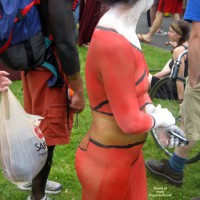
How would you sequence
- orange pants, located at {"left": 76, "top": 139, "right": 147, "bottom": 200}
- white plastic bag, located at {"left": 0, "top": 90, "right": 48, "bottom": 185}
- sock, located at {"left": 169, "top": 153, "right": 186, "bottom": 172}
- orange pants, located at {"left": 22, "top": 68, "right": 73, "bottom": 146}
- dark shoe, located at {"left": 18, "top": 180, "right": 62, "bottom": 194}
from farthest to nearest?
1. sock, located at {"left": 169, "top": 153, "right": 186, "bottom": 172}
2. dark shoe, located at {"left": 18, "top": 180, "right": 62, "bottom": 194}
3. orange pants, located at {"left": 22, "top": 68, "right": 73, "bottom": 146}
4. white plastic bag, located at {"left": 0, "top": 90, "right": 48, "bottom": 185}
5. orange pants, located at {"left": 76, "top": 139, "right": 147, "bottom": 200}

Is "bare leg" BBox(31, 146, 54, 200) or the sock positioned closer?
"bare leg" BBox(31, 146, 54, 200)

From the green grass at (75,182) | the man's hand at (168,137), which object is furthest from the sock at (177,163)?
the man's hand at (168,137)

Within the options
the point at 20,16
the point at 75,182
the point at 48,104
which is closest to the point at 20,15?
the point at 20,16

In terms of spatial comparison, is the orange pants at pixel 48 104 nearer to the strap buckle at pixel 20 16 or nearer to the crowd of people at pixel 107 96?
the crowd of people at pixel 107 96

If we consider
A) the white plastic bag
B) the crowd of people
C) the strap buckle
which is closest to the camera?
the crowd of people

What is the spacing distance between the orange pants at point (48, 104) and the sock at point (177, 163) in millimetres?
1177

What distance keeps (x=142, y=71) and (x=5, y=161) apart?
1.06 metres

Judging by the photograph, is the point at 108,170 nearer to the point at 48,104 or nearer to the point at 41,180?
the point at 48,104

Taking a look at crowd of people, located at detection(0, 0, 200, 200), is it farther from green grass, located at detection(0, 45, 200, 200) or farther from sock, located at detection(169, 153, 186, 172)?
sock, located at detection(169, 153, 186, 172)

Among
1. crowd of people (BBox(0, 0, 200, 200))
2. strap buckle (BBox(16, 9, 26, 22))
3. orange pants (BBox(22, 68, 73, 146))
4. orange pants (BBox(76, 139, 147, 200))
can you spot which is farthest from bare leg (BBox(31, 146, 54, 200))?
strap buckle (BBox(16, 9, 26, 22))

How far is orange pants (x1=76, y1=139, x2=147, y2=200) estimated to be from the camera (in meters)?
1.86

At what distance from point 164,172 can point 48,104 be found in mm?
1476

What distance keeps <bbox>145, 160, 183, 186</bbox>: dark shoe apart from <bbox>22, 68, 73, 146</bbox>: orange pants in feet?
3.95

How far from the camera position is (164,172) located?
3502 millimetres
